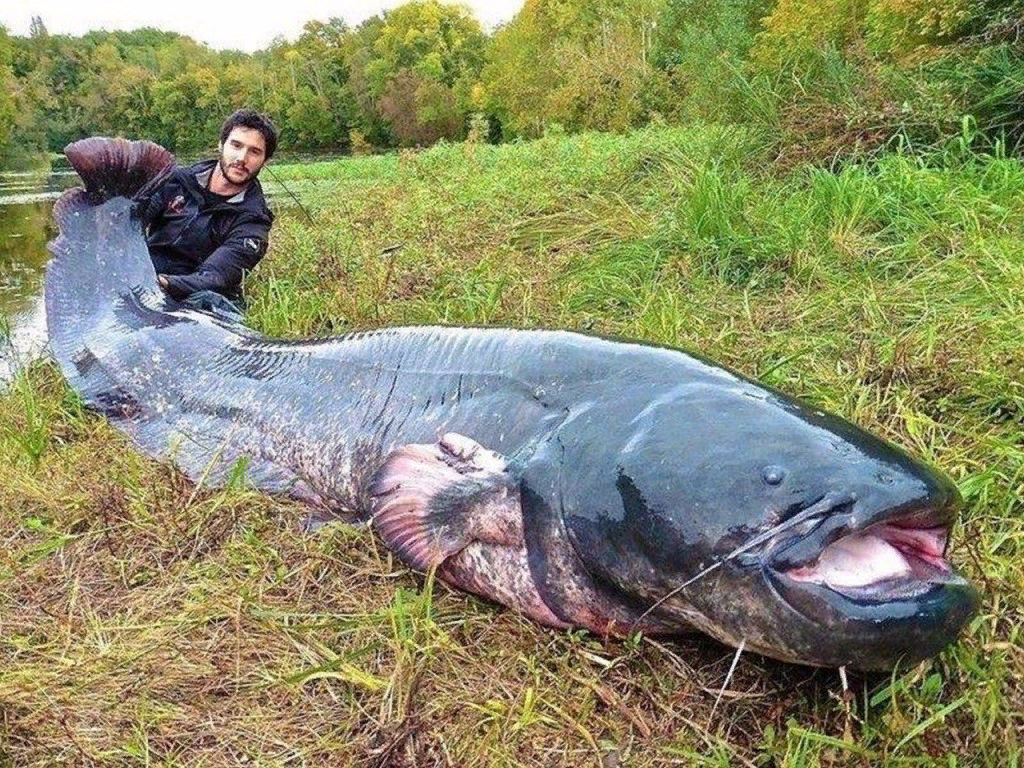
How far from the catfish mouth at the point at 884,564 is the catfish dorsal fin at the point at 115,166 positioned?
3.92 meters

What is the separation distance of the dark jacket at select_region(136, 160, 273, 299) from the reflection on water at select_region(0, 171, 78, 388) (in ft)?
2.80

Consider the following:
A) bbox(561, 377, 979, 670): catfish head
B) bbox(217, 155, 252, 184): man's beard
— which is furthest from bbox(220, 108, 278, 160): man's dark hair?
bbox(561, 377, 979, 670): catfish head

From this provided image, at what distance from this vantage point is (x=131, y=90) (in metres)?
62.9

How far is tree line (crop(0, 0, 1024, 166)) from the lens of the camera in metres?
5.10

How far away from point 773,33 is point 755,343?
18.2 ft

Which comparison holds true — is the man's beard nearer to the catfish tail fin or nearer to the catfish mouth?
the catfish tail fin

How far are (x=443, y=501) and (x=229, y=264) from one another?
319cm

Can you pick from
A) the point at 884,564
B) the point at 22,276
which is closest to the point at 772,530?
the point at 884,564

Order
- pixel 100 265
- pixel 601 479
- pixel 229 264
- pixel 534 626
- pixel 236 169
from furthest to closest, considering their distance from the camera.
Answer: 1. pixel 236 169
2. pixel 229 264
3. pixel 100 265
4. pixel 534 626
5. pixel 601 479

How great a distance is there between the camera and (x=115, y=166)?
170 inches

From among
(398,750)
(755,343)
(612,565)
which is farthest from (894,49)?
(398,750)

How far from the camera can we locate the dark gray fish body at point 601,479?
150cm

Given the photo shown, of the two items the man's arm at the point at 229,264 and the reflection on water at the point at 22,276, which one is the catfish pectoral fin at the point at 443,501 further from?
the reflection on water at the point at 22,276

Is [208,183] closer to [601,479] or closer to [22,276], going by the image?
[601,479]
